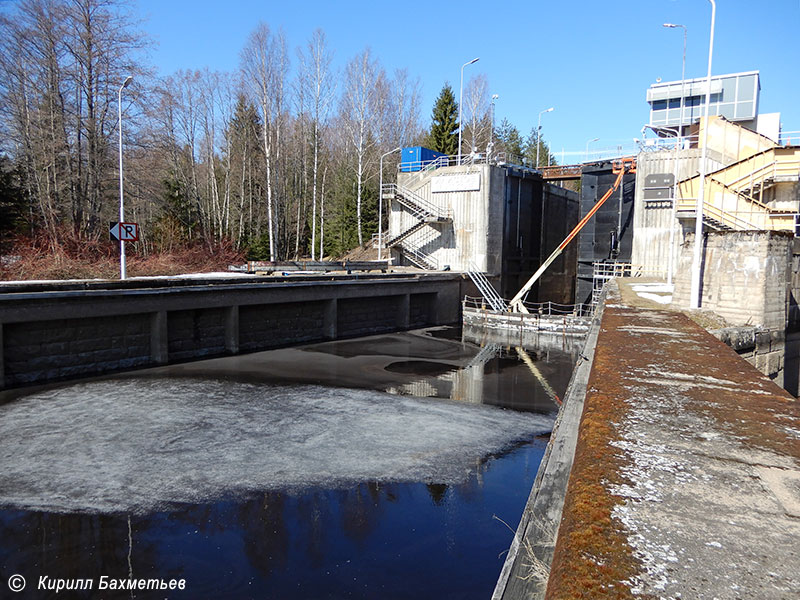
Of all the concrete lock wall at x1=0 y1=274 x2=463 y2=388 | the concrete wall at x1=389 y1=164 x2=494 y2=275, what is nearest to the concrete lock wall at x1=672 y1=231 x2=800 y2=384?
the concrete lock wall at x1=0 y1=274 x2=463 y2=388

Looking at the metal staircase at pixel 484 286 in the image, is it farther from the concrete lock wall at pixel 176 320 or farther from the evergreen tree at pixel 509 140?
the evergreen tree at pixel 509 140

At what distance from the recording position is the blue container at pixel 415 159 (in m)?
38.4

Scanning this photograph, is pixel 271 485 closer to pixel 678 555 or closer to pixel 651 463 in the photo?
pixel 651 463

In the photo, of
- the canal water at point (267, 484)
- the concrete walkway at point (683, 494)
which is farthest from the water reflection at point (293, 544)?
the concrete walkway at point (683, 494)

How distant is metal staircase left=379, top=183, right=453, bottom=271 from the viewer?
35594mm

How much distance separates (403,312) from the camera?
2989 centimetres

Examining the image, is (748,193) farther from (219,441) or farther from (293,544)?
(293,544)

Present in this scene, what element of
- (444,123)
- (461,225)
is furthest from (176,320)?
(444,123)

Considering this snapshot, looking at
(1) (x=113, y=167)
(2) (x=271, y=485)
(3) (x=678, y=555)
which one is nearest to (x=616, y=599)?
(3) (x=678, y=555)

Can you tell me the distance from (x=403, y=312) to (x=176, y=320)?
12.7m

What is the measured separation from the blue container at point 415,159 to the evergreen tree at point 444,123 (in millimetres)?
15776

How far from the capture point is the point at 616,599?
6.37 feet

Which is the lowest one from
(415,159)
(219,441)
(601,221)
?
(219,441)

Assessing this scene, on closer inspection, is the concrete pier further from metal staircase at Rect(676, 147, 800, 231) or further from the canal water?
metal staircase at Rect(676, 147, 800, 231)
